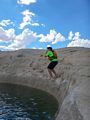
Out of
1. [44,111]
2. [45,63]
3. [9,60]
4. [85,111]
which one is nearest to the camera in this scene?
[85,111]

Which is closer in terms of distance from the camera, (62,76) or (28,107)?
(28,107)

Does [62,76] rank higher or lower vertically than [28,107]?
higher

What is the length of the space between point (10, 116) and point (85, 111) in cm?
831

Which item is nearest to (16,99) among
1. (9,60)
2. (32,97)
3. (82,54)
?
(32,97)

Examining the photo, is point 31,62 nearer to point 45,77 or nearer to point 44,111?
point 45,77

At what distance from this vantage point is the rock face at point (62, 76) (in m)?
15.6

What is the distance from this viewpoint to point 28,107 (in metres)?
24.0

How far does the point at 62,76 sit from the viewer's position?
32.0 metres

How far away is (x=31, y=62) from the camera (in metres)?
45.9

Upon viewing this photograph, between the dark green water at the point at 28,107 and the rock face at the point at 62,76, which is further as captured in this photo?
the dark green water at the point at 28,107

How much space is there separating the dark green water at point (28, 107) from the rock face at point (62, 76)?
1.10 metres

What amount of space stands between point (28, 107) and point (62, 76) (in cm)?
902

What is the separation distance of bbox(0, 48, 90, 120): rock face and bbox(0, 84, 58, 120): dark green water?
1.10 m

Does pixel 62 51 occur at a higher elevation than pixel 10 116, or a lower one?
higher
